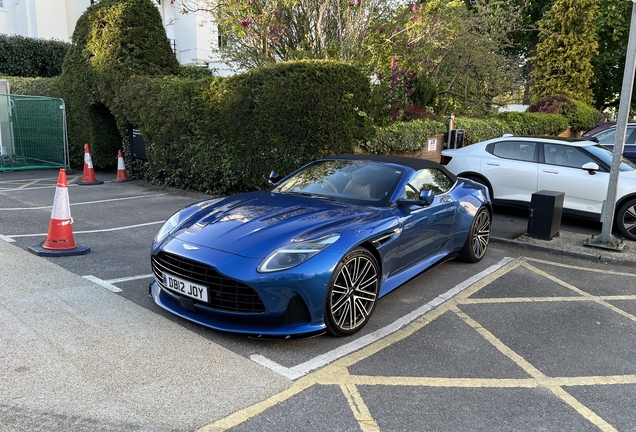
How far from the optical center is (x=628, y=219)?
24.2 ft

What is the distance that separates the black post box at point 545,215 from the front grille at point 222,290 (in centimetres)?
521

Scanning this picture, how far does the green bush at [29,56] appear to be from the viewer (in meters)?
20.4

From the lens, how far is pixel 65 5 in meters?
27.2

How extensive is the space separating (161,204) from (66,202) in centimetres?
358

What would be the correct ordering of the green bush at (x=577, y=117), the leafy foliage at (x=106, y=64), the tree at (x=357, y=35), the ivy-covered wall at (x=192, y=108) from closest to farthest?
the ivy-covered wall at (x=192, y=108) < the tree at (x=357, y=35) < the leafy foliage at (x=106, y=64) < the green bush at (x=577, y=117)

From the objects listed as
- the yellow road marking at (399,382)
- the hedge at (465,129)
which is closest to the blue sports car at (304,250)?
the yellow road marking at (399,382)

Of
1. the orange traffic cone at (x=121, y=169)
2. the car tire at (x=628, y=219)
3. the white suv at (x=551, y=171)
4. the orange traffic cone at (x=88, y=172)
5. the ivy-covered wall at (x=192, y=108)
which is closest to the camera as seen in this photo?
the car tire at (x=628, y=219)

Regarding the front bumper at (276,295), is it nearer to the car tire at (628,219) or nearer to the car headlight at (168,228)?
the car headlight at (168,228)

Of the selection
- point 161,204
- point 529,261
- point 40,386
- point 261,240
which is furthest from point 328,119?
point 40,386

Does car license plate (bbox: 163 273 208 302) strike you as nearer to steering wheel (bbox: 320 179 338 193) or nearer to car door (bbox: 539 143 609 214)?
steering wheel (bbox: 320 179 338 193)

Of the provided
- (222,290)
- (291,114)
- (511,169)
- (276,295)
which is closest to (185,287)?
(222,290)

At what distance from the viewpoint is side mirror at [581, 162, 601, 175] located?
298 inches

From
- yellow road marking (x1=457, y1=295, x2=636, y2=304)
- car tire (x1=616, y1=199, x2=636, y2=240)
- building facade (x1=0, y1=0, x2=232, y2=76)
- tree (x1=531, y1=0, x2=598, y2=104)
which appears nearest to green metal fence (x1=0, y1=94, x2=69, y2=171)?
yellow road marking (x1=457, y1=295, x2=636, y2=304)

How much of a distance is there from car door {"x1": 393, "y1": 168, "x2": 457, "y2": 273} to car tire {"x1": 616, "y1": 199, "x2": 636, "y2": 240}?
11.7 ft
